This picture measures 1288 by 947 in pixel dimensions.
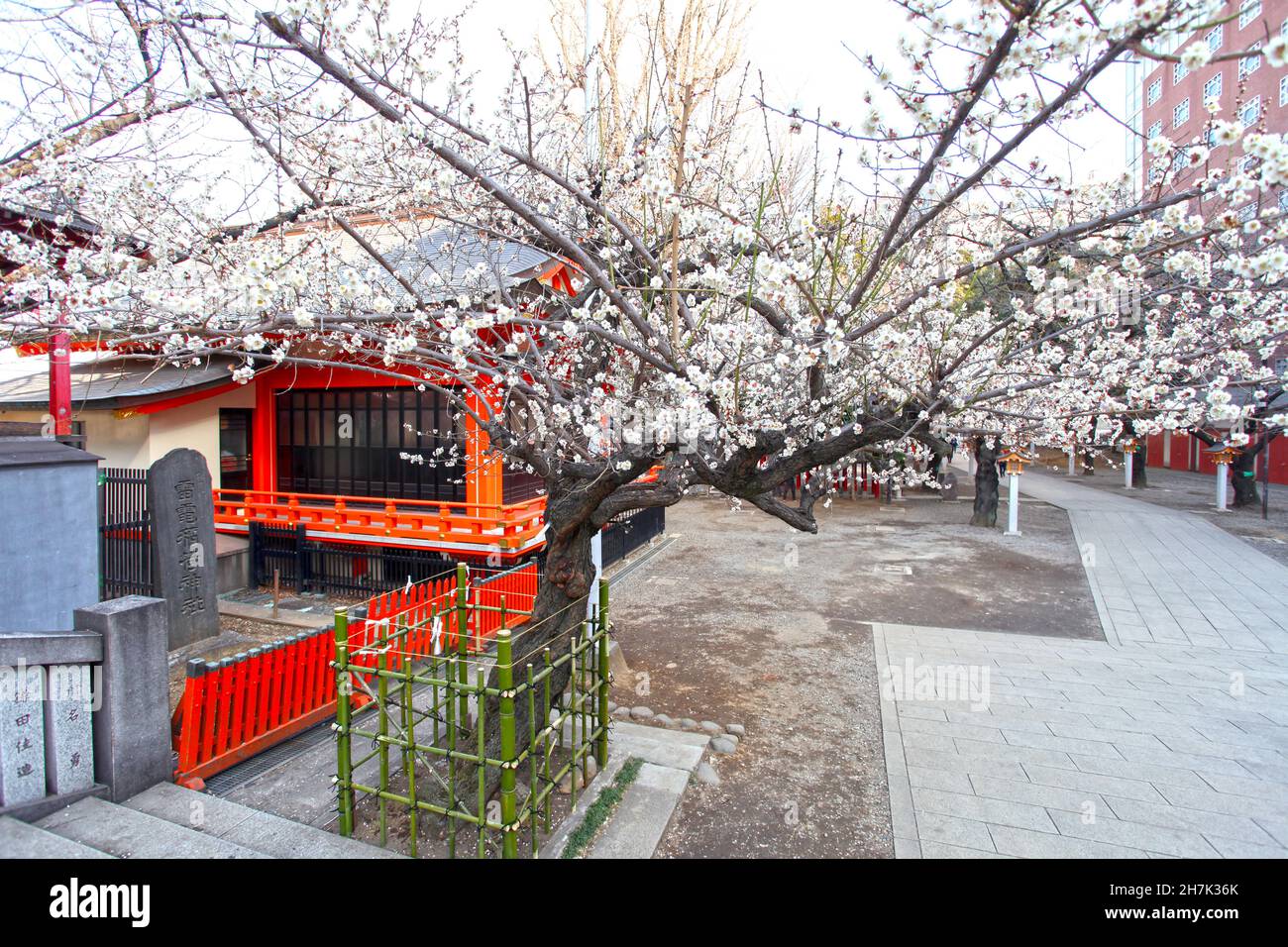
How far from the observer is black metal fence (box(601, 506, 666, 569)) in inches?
536

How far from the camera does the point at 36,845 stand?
150 inches

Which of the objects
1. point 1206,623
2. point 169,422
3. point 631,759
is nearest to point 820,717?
point 631,759

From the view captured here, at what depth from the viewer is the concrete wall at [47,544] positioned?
6.43 m

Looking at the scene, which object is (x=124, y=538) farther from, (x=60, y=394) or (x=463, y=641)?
(x=463, y=641)

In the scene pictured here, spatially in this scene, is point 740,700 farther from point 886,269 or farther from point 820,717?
point 886,269

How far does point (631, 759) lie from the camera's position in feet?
18.8

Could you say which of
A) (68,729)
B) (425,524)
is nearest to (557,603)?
(68,729)

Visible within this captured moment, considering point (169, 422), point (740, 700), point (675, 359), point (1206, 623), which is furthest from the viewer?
point (169, 422)

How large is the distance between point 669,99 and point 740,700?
19.5ft

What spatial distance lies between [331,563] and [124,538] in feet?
9.33

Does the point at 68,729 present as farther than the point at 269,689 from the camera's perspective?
No

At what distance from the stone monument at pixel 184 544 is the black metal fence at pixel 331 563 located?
169 centimetres

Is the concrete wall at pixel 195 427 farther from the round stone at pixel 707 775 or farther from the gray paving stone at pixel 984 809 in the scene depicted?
the gray paving stone at pixel 984 809

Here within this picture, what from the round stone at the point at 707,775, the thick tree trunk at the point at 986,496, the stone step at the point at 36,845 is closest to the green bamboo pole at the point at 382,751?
the stone step at the point at 36,845
